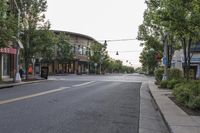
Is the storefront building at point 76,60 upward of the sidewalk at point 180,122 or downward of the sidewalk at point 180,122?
upward

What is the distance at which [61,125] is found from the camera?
920 centimetres

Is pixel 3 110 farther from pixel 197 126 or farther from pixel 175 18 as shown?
pixel 175 18

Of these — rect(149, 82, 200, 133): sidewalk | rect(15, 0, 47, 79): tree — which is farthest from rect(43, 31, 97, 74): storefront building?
rect(149, 82, 200, 133): sidewalk

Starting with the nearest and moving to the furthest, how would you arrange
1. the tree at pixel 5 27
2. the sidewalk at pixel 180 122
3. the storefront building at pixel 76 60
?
the sidewalk at pixel 180 122, the tree at pixel 5 27, the storefront building at pixel 76 60

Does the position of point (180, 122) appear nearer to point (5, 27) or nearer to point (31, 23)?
point (5, 27)

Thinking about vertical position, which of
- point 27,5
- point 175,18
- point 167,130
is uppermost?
point 27,5

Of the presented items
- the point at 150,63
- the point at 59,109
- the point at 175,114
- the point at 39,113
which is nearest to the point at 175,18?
the point at 175,114

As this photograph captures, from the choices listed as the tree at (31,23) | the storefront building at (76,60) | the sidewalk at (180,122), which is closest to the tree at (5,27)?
the tree at (31,23)

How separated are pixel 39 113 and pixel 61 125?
2248 millimetres

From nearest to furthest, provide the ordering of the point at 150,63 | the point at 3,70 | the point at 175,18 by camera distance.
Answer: the point at 175,18
the point at 3,70
the point at 150,63

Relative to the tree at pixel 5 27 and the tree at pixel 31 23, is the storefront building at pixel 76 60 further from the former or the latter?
the tree at pixel 5 27

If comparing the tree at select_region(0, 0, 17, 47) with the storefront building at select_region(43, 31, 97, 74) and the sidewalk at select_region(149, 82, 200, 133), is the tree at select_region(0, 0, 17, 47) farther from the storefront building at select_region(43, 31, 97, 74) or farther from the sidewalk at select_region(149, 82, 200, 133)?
the storefront building at select_region(43, 31, 97, 74)

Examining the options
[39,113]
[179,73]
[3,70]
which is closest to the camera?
[39,113]

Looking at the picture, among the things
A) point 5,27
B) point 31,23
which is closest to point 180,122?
point 5,27
